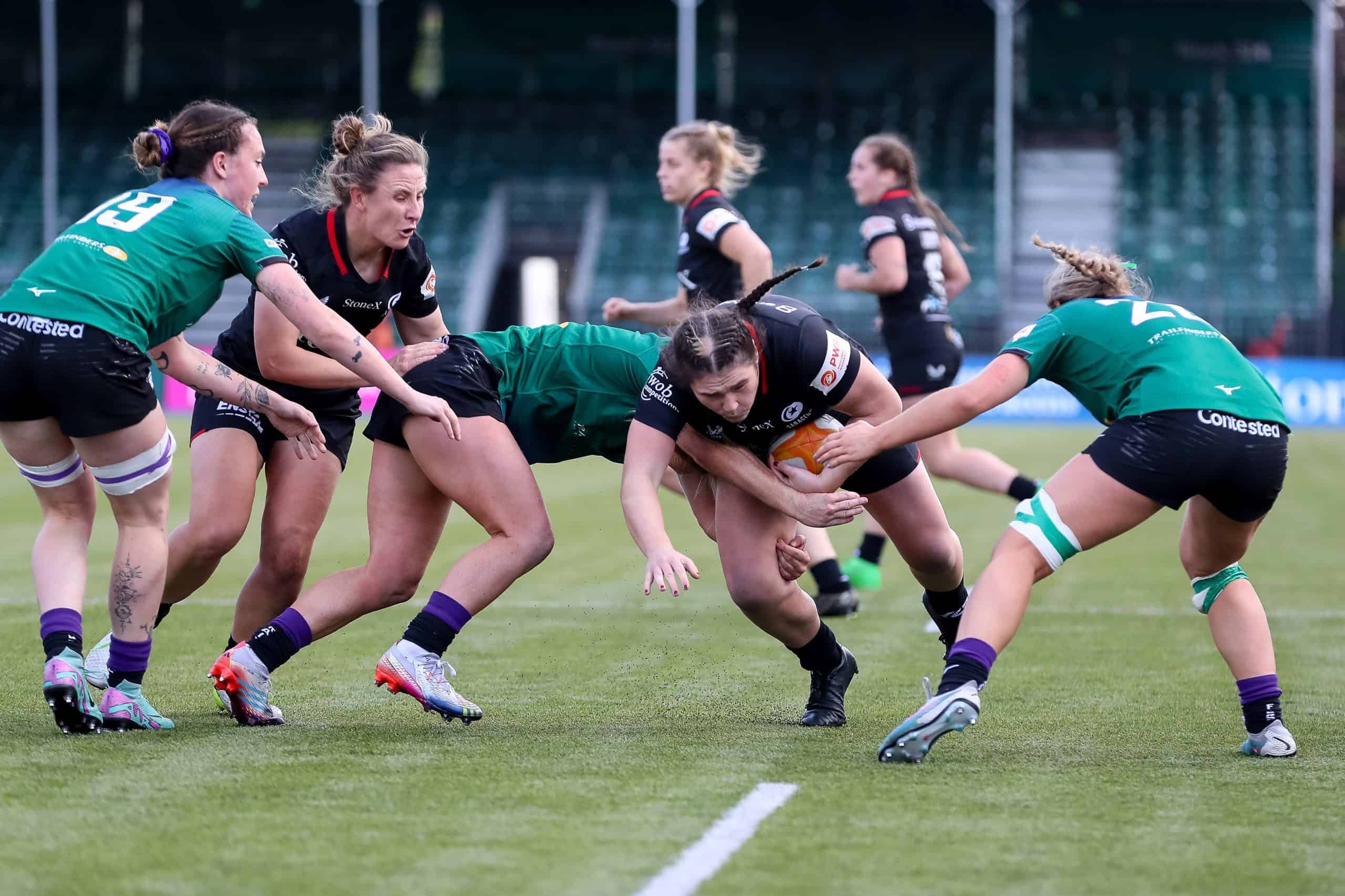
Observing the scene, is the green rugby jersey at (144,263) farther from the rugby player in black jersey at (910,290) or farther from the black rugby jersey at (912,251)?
the black rugby jersey at (912,251)

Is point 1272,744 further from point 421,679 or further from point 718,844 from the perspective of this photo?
point 421,679

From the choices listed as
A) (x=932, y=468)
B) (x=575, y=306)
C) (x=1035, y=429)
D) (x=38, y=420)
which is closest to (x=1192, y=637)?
(x=932, y=468)

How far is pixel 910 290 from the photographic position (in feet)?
26.3

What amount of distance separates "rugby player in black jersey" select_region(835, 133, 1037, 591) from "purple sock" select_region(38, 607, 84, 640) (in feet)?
13.9

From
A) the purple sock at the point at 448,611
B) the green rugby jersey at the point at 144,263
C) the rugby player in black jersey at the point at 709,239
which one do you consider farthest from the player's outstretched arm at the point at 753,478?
the rugby player in black jersey at the point at 709,239

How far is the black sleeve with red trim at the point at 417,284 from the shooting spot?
16.3 ft

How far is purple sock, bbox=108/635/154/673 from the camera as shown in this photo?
454 centimetres

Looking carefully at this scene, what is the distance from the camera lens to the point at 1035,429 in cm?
2328

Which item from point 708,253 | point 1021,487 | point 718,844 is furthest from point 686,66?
Answer: point 718,844

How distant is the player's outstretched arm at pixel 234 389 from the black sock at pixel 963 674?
1.92m

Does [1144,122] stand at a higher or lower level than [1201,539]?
higher

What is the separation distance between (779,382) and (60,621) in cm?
210

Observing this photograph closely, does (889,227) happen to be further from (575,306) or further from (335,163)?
(575,306)

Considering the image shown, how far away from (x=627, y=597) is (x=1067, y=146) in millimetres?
28081
